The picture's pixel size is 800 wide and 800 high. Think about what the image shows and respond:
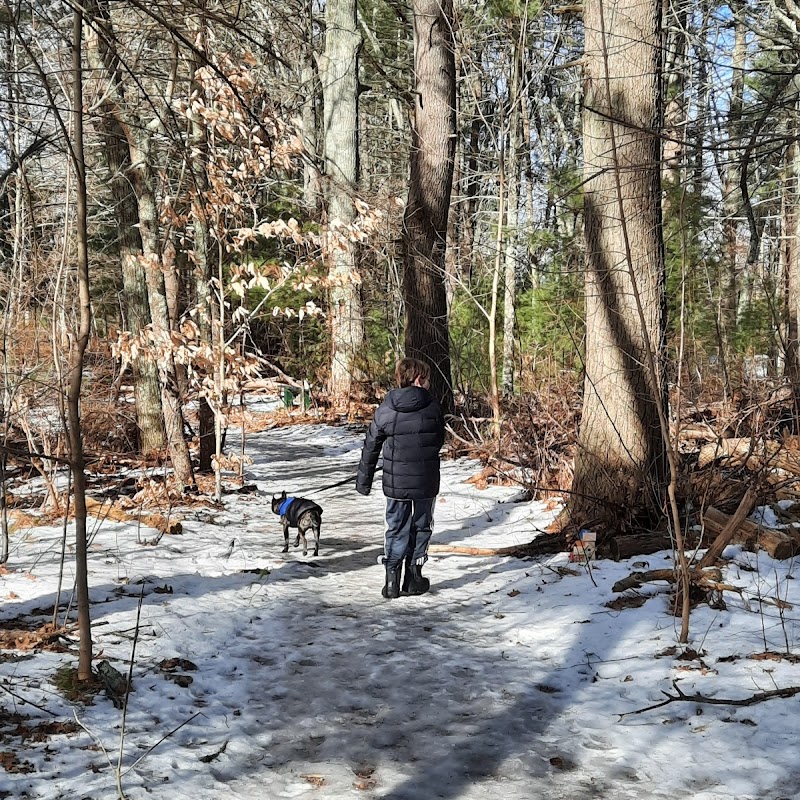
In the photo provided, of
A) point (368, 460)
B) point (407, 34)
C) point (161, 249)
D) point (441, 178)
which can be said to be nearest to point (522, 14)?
point (441, 178)

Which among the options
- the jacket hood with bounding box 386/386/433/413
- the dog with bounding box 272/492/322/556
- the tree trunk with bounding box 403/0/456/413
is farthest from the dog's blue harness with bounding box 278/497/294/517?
the tree trunk with bounding box 403/0/456/413

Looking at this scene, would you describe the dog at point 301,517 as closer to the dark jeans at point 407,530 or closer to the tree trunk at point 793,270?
the dark jeans at point 407,530

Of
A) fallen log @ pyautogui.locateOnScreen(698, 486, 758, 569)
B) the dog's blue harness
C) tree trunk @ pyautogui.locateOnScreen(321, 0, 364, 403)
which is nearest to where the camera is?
fallen log @ pyautogui.locateOnScreen(698, 486, 758, 569)

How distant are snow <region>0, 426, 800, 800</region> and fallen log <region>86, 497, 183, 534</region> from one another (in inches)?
13.2

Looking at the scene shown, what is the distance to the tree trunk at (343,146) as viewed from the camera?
55.2 feet

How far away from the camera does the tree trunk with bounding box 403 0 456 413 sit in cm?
1198

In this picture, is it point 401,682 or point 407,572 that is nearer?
point 401,682

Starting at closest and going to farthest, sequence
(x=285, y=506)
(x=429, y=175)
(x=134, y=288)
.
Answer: (x=285, y=506) → (x=134, y=288) → (x=429, y=175)

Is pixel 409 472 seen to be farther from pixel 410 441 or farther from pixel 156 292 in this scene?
pixel 156 292

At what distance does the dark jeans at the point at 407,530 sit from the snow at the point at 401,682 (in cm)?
36

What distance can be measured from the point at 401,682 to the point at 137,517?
4.37 metres

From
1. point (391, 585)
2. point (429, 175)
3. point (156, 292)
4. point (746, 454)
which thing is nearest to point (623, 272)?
point (746, 454)

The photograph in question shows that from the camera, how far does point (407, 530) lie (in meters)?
6.35

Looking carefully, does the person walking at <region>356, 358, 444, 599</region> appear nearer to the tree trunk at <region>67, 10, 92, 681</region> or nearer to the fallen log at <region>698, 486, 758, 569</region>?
the fallen log at <region>698, 486, 758, 569</region>
